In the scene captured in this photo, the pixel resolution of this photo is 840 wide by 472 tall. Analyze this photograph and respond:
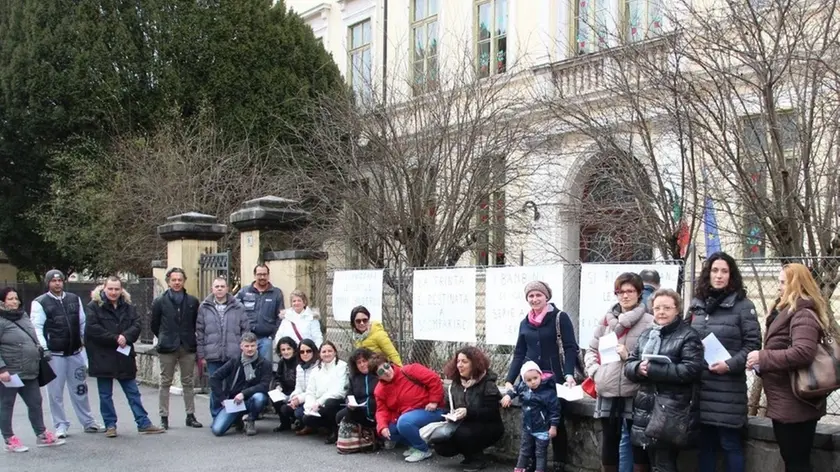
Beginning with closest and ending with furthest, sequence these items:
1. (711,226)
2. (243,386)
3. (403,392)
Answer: (403,392)
(711,226)
(243,386)

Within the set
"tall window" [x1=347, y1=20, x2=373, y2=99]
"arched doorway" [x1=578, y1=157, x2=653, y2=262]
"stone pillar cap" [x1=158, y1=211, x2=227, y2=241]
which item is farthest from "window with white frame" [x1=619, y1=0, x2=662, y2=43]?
"tall window" [x1=347, y1=20, x2=373, y2=99]

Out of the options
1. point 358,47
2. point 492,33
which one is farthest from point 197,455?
point 358,47

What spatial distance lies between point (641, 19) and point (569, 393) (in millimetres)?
7383

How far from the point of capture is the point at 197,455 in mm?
9039

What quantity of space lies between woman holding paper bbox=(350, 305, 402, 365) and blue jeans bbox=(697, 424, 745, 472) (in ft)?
12.6

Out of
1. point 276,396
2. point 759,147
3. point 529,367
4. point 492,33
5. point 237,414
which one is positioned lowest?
point 237,414

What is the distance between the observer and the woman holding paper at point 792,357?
5770mm

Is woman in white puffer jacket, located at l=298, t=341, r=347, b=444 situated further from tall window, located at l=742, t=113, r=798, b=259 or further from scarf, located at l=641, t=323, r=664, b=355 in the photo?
tall window, located at l=742, t=113, r=798, b=259

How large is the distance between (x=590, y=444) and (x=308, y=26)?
1769cm

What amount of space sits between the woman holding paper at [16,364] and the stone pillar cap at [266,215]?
3.94m

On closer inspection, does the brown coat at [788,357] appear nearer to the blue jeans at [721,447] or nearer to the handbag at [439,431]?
the blue jeans at [721,447]

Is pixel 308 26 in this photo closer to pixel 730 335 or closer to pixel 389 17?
pixel 389 17

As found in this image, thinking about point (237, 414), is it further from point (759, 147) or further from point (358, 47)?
point (358, 47)

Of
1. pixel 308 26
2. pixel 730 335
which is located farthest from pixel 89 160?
pixel 730 335
